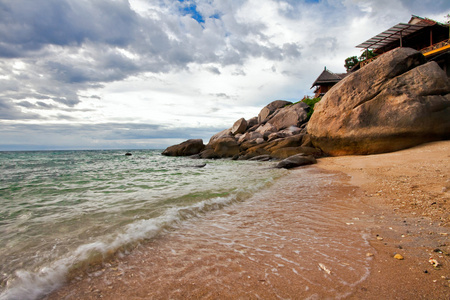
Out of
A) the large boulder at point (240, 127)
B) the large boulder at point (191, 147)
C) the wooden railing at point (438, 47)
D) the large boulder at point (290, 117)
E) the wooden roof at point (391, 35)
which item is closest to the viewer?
the wooden railing at point (438, 47)

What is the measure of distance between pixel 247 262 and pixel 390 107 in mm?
11607

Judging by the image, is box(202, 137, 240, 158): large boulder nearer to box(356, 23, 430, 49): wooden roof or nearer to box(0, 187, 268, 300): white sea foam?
box(356, 23, 430, 49): wooden roof

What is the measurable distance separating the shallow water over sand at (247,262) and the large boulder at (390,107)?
340 inches

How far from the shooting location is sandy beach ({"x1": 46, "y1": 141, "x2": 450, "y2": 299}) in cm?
186

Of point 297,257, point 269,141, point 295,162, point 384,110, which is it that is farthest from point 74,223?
point 269,141

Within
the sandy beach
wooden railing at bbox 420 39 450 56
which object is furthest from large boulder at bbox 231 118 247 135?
the sandy beach

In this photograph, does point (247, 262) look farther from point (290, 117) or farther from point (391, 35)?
point (391, 35)

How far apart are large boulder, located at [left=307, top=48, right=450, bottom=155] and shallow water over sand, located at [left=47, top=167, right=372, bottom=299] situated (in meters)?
8.63

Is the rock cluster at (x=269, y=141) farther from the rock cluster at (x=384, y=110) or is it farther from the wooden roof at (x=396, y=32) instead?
the wooden roof at (x=396, y=32)

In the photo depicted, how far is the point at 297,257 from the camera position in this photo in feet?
7.88

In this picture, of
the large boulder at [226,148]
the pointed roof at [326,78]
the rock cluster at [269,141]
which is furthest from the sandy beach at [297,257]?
the pointed roof at [326,78]

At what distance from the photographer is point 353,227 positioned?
313cm

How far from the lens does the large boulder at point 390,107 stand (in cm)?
1005

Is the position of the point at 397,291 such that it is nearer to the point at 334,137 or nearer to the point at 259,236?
the point at 259,236
